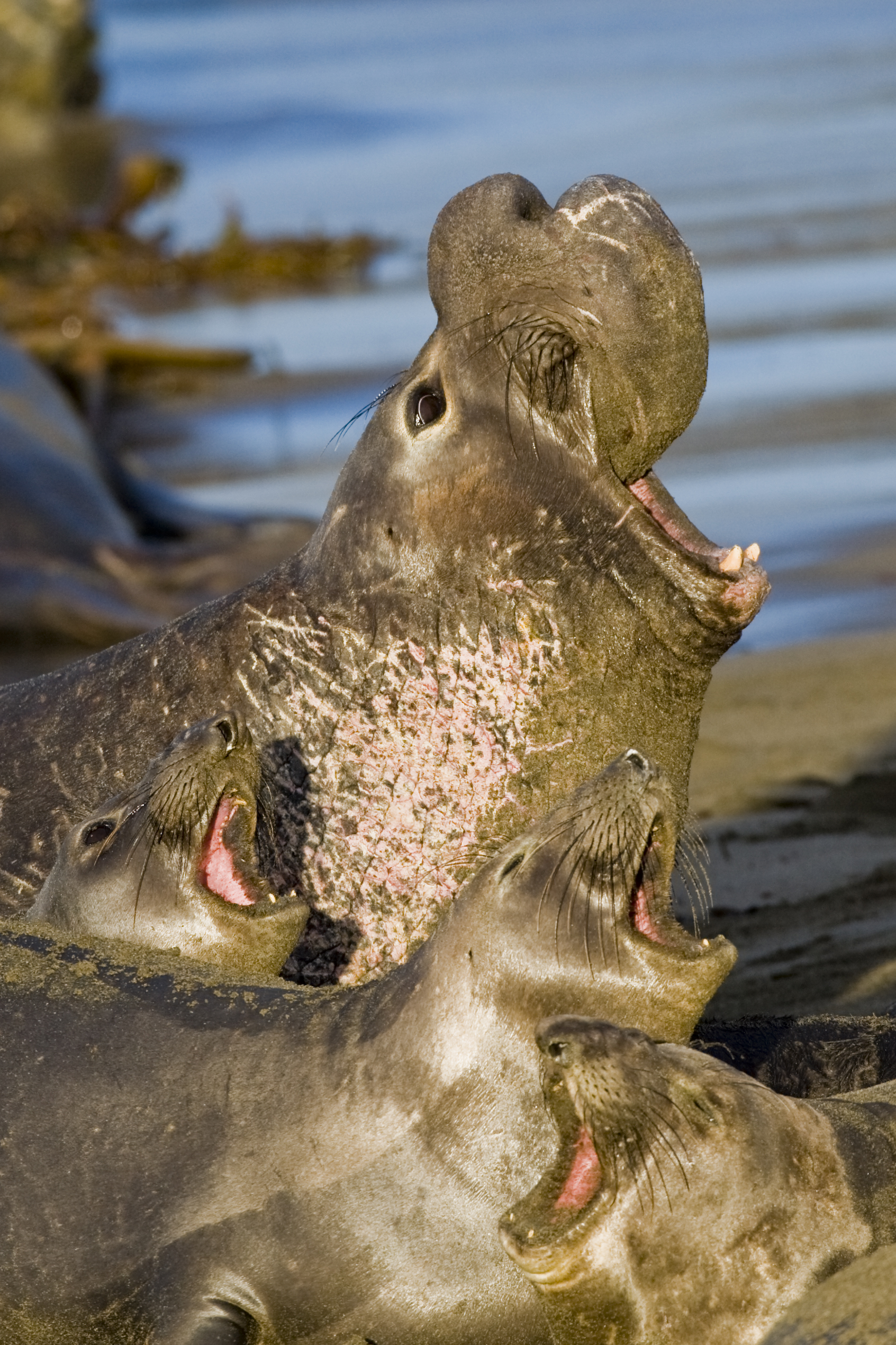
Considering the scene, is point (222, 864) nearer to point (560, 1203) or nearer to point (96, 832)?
point (96, 832)

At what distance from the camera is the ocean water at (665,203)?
34.5ft

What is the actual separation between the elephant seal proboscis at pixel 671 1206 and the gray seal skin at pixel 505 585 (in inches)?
46.9

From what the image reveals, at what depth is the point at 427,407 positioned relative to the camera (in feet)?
15.5

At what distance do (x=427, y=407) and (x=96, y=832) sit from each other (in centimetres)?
117

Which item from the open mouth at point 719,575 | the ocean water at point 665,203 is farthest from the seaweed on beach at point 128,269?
the open mouth at point 719,575

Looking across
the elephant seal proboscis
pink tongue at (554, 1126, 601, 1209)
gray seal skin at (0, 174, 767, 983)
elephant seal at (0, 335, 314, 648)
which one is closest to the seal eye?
gray seal skin at (0, 174, 767, 983)

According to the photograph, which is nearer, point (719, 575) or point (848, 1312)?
point (848, 1312)

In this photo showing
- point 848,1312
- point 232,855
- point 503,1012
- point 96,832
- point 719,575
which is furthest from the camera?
point 719,575

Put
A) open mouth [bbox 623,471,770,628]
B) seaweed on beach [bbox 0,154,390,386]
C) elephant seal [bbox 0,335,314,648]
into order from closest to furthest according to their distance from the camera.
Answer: open mouth [bbox 623,471,770,628]
elephant seal [bbox 0,335,314,648]
seaweed on beach [bbox 0,154,390,386]

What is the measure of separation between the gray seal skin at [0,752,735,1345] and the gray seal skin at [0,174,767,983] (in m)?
0.73

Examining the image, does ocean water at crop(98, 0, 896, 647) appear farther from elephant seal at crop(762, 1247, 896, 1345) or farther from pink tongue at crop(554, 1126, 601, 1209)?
elephant seal at crop(762, 1247, 896, 1345)

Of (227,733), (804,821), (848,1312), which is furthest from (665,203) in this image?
(848,1312)

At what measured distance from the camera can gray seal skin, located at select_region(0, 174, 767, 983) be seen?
454 centimetres

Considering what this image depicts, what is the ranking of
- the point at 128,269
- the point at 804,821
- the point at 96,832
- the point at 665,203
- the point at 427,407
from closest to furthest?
1. the point at 96,832
2. the point at 427,407
3. the point at 804,821
4. the point at 665,203
5. the point at 128,269
